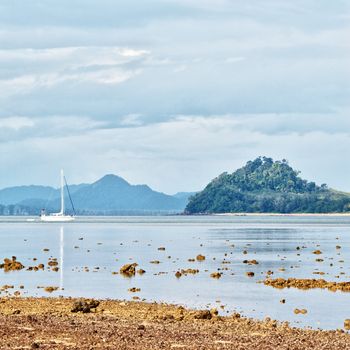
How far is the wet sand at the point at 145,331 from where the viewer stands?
29500 mm

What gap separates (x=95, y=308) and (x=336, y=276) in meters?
28.2

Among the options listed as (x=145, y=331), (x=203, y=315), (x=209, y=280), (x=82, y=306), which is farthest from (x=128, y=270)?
(x=145, y=331)

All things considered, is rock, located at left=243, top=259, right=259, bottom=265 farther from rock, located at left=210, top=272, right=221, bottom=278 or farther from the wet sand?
the wet sand

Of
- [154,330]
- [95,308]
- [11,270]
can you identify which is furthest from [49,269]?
[154,330]

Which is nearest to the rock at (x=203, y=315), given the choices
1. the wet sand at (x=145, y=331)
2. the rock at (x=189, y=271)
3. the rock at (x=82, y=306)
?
the wet sand at (x=145, y=331)

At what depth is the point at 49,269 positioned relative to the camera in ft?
246

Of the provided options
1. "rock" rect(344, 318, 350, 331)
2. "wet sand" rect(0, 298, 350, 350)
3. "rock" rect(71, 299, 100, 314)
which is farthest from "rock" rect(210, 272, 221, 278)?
"rock" rect(344, 318, 350, 331)

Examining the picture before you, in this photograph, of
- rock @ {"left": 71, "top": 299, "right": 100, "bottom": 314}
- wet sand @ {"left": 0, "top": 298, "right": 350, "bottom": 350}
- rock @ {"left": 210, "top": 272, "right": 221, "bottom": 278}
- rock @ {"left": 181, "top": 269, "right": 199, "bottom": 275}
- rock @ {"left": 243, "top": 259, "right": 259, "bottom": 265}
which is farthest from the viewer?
rock @ {"left": 243, "top": 259, "right": 259, "bottom": 265}

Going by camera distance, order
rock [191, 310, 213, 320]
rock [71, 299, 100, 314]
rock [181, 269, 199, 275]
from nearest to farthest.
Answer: rock [191, 310, 213, 320] < rock [71, 299, 100, 314] < rock [181, 269, 199, 275]

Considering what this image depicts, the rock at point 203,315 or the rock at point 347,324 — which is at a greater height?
the rock at point 203,315

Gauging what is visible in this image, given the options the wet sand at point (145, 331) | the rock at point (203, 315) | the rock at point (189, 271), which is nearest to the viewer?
the wet sand at point (145, 331)

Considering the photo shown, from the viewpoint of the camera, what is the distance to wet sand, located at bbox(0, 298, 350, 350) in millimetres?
29500

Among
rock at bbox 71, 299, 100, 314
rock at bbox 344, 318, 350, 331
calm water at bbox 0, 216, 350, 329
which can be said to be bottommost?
rock at bbox 344, 318, 350, 331

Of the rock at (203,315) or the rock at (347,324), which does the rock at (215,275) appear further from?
the rock at (203,315)
